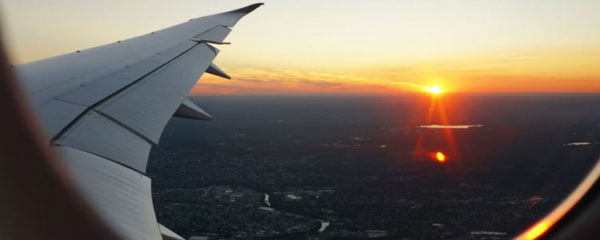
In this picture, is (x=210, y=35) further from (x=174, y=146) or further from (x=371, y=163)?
(x=174, y=146)

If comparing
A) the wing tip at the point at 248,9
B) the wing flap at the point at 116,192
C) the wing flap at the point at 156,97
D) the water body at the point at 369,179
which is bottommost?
the water body at the point at 369,179

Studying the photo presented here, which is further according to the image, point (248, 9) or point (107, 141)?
point (248, 9)

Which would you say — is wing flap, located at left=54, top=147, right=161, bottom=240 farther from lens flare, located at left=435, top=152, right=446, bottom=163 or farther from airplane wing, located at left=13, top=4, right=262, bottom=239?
lens flare, located at left=435, top=152, right=446, bottom=163

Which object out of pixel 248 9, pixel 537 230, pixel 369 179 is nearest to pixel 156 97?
pixel 537 230

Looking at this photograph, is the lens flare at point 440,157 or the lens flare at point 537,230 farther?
the lens flare at point 440,157

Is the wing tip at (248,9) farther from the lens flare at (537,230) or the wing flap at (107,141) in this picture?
the lens flare at (537,230)

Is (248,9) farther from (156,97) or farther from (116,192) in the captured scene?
(116,192)

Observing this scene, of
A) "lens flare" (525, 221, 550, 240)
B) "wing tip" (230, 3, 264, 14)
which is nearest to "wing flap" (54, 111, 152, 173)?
"lens flare" (525, 221, 550, 240)

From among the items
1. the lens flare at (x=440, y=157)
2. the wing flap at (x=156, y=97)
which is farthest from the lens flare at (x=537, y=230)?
the lens flare at (x=440, y=157)
